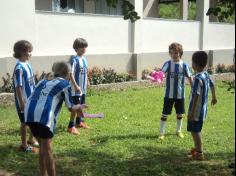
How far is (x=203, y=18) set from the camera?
18250mm

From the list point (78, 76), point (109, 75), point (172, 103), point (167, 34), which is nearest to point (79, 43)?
point (78, 76)

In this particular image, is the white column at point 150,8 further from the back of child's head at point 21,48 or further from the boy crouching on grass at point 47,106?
the boy crouching on grass at point 47,106

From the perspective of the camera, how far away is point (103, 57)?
1379 centimetres

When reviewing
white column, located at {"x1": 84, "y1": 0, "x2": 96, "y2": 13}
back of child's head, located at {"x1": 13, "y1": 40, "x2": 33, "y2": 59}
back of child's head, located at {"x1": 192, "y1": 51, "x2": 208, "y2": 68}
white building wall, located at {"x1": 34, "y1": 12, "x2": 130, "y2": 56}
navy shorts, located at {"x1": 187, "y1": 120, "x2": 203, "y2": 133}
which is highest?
white column, located at {"x1": 84, "y1": 0, "x2": 96, "y2": 13}

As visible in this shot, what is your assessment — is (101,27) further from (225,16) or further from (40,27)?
(225,16)

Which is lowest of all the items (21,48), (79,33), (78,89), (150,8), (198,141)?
(198,141)

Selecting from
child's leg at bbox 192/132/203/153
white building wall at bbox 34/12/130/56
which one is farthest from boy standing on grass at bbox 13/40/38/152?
white building wall at bbox 34/12/130/56

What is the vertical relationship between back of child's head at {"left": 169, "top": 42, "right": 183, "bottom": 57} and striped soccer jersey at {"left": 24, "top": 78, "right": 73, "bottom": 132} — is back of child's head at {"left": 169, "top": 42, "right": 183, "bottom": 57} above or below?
above

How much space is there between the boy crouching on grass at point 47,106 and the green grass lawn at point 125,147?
0.62 metres

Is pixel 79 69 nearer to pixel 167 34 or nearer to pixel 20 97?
pixel 20 97

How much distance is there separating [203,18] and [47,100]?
14472 millimetres

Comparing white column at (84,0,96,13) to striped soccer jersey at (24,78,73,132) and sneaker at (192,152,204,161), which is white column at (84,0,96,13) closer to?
sneaker at (192,152,204,161)

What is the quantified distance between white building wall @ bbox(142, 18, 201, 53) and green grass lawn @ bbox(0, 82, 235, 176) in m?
6.18

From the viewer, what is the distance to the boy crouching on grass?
4.74 meters
